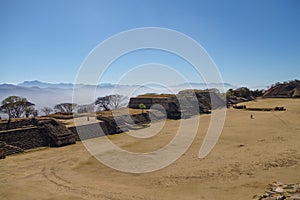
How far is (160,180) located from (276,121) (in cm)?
3050

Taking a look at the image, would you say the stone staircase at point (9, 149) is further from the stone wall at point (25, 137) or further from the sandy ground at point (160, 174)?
the sandy ground at point (160, 174)

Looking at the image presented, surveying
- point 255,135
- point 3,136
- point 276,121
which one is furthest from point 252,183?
point 276,121

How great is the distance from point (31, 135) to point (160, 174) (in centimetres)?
1581

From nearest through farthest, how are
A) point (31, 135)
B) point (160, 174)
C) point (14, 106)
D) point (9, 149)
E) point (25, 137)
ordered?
1. point (160, 174)
2. point (9, 149)
3. point (25, 137)
4. point (31, 135)
5. point (14, 106)

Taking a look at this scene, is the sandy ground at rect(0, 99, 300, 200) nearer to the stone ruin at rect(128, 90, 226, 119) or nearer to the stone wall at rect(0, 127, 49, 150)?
the stone wall at rect(0, 127, 49, 150)

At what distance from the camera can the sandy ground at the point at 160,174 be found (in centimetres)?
1438

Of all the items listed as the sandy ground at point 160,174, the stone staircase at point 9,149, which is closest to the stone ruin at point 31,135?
the stone staircase at point 9,149

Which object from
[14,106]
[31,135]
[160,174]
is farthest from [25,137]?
[14,106]

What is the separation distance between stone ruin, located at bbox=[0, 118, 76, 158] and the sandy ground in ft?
4.35

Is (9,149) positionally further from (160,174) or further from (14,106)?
(14,106)

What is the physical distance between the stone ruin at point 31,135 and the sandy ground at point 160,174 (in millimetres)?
1325

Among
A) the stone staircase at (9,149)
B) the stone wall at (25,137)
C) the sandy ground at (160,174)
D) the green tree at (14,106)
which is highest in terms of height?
the green tree at (14,106)

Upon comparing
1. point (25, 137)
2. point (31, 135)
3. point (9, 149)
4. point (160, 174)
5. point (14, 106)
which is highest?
point (14, 106)

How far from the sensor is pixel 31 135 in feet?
86.0
